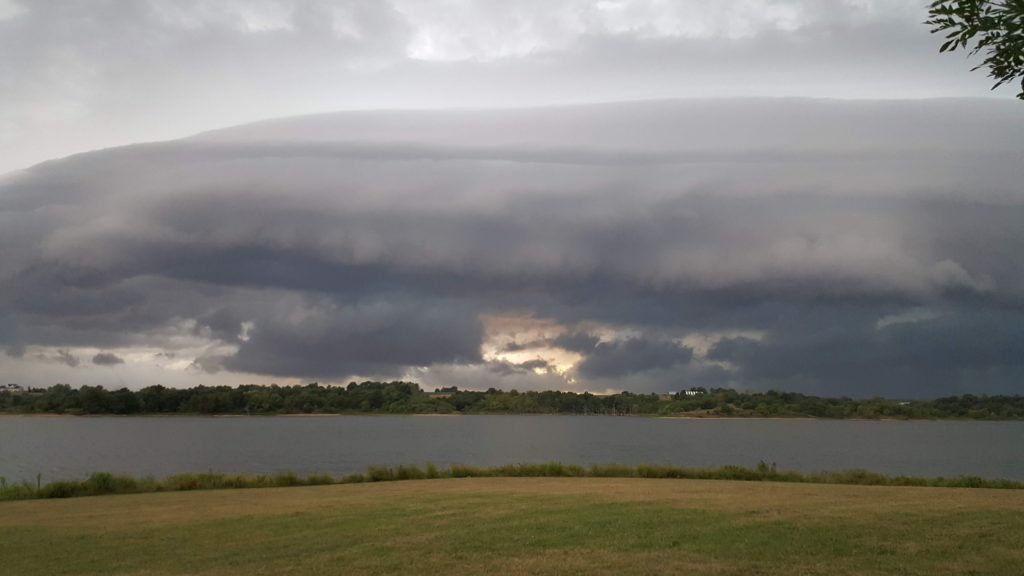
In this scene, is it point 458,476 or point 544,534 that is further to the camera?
point 458,476

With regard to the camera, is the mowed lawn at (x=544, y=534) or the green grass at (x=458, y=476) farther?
the green grass at (x=458, y=476)

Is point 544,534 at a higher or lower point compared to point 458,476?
higher

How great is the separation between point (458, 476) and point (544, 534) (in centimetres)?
2171

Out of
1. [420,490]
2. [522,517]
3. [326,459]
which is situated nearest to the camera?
[522,517]

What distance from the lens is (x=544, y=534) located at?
57.5ft

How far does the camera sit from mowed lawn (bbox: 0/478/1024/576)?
47.2 feet

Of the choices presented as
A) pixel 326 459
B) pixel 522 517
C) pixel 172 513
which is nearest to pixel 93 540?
pixel 172 513

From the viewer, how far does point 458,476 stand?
3872 centimetres

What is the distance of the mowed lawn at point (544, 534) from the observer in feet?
47.2

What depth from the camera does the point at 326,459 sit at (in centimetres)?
7369

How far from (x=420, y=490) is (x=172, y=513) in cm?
854

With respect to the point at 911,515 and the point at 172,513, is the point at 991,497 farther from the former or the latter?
the point at 172,513

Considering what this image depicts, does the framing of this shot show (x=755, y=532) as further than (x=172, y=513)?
No

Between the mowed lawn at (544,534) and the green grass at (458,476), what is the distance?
18.8 feet
